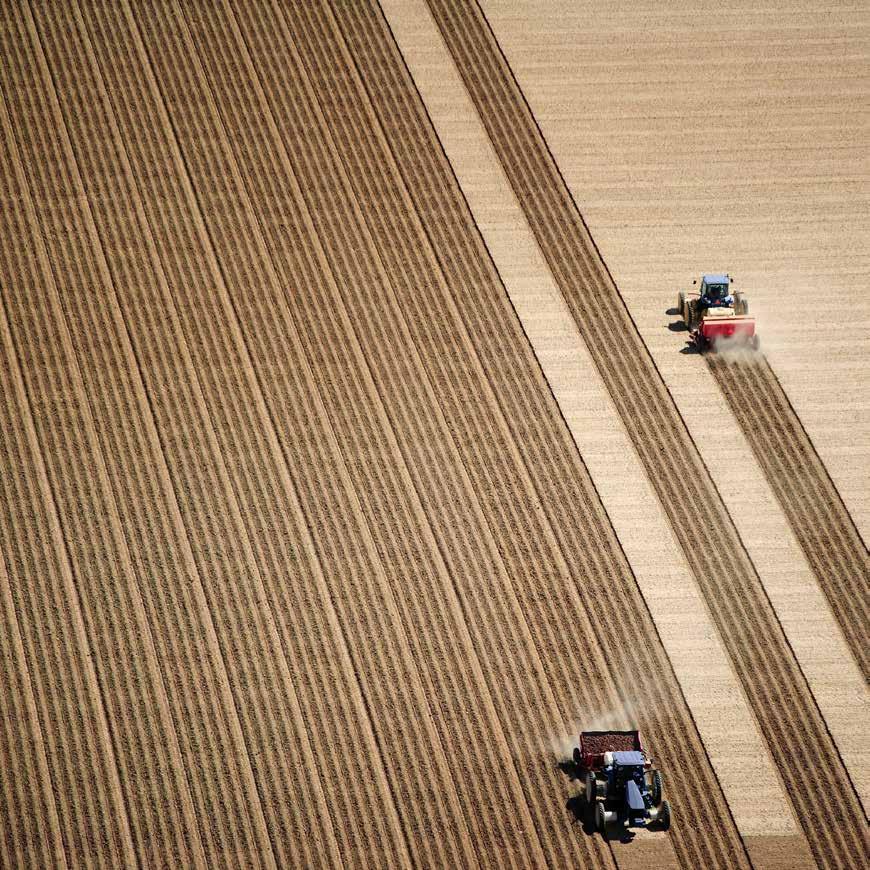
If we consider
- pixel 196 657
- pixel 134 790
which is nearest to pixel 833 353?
pixel 196 657

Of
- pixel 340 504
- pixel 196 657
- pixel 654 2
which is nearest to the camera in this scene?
pixel 196 657

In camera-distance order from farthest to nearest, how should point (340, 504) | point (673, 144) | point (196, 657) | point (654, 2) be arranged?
point (654, 2), point (673, 144), point (340, 504), point (196, 657)

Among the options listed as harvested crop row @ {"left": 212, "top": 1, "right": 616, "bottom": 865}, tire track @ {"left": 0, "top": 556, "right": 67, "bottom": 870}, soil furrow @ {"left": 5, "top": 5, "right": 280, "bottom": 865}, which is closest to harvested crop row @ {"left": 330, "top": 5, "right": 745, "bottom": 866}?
harvested crop row @ {"left": 212, "top": 1, "right": 616, "bottom": 865}

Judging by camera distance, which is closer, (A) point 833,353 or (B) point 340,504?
(B) point 340,504

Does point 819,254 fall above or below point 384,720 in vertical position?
above

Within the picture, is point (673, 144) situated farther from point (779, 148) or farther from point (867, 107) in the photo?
point (867, 107)

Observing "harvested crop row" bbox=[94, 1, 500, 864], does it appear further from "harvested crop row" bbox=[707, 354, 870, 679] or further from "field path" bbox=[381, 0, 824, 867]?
"harvested crop row" bbox=[707, 354, 870, 679]
